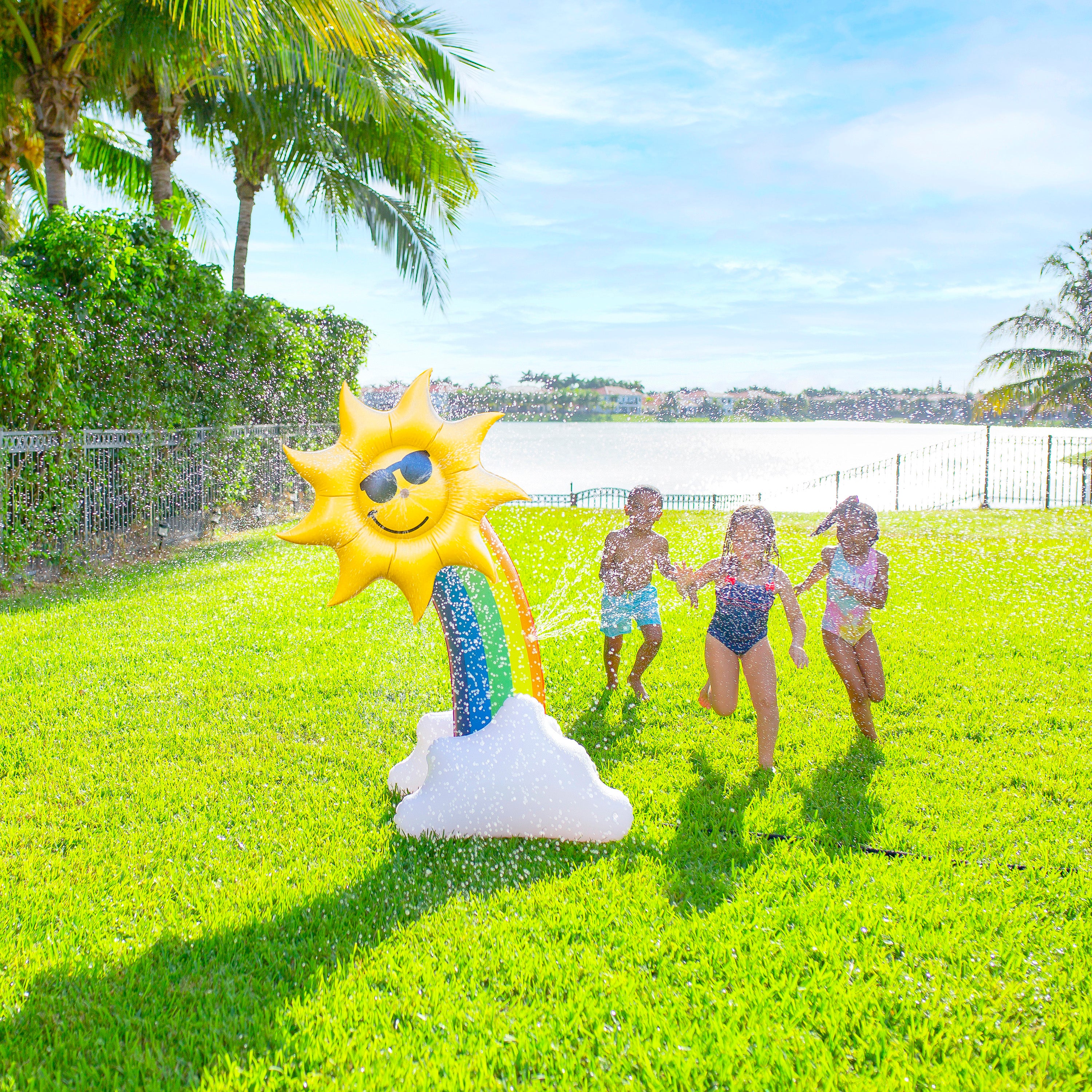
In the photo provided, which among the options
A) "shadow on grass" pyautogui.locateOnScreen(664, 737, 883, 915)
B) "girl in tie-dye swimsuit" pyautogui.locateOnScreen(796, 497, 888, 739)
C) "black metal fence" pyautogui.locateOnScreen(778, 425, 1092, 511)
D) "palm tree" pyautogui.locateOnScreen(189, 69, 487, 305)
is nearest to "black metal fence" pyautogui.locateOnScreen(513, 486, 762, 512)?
"black metal fence" pyautogui.locateOnScreen(778, 425, 1092, 511)

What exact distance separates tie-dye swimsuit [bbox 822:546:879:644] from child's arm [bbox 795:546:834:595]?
0.04m

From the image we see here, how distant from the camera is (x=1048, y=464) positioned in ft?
72.1

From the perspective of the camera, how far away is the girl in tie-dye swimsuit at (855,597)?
15.2 ft

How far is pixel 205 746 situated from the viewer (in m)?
4.72

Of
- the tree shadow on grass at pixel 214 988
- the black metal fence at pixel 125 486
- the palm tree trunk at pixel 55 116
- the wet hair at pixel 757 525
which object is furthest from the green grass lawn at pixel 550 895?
the palm tree trunk at pixel 55 116

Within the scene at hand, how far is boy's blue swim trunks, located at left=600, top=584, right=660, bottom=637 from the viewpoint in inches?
218

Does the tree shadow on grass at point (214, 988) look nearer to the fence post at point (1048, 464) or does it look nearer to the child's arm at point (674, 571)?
the child's arm at point (674, 571)

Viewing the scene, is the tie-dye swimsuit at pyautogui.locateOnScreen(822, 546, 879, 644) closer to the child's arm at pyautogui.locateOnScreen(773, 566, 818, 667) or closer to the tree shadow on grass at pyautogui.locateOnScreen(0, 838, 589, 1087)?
the child's arm at pyautogui.locateOnScreen(773, 566, 818, 667)

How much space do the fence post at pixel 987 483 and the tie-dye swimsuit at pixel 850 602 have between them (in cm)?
1975

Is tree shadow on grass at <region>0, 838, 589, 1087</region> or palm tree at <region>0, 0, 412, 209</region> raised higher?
palm tree at <region>0, 0, 412, 209</region>

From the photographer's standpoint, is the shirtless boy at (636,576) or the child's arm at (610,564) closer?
the shirtless boy at (636,576)

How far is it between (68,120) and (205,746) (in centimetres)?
1110

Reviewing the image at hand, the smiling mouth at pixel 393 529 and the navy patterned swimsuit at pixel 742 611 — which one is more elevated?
the smiling mouth at pixel 393 529

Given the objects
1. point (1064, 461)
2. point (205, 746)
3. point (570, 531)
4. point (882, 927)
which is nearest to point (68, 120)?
point (570, 531)
